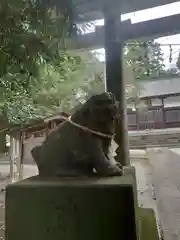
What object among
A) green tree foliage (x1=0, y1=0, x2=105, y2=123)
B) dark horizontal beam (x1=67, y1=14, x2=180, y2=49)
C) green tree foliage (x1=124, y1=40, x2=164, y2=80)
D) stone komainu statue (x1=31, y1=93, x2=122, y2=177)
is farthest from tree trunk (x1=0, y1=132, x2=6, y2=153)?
stone komainu statue (x1=31, y1=93, x2=122, y2=177)

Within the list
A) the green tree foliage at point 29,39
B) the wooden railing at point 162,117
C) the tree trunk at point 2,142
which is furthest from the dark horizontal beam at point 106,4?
the wooden railing at point 162,117

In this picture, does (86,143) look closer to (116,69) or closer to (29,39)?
(29,39)

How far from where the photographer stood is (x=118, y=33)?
60.5 inches

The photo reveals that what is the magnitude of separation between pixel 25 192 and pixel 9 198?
47mm

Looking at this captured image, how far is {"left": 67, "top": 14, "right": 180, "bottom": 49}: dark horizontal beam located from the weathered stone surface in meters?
1.01

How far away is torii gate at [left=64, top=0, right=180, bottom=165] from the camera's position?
148 cm

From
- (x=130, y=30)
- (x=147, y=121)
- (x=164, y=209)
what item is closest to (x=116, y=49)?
(x=130, y=30)

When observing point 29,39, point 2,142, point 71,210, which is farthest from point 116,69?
point 2,142

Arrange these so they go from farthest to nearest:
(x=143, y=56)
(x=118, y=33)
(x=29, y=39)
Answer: (x=143, y=56) → (x=118, y=33) → (x=29, y=39)

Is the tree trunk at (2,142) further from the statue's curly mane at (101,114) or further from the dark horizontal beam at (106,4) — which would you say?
the statue's curly mane at (101,114)

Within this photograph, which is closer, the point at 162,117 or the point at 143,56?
the point at 143,56

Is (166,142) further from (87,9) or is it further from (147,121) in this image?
(87,9)

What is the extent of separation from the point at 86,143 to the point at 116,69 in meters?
0.81

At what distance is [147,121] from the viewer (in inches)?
158
